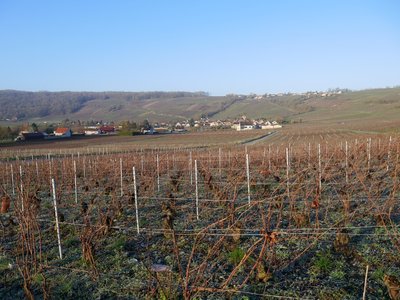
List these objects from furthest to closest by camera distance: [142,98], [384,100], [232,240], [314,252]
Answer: [142,98] → [384,100] → [232,240] → [314,252]

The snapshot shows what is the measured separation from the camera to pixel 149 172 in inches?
542

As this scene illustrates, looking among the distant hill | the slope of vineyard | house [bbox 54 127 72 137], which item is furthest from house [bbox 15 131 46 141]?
the distant hill

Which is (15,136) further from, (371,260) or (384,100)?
(384,100)

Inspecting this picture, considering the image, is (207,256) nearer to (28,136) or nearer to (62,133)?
(28,136)

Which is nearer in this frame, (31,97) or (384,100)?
(384,100)

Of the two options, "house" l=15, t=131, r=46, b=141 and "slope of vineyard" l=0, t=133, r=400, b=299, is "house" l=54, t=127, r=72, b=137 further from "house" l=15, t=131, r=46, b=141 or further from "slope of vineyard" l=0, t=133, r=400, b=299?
"slope of vineyard" l=0, t=133, r=400, b=299

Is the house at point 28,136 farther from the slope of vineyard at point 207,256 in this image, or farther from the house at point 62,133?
the slope of vineyard at point 207,256

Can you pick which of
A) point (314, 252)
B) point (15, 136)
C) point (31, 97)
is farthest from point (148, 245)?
point (31, 97)

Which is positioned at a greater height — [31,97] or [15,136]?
[31,97]

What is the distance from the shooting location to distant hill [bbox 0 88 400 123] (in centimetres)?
9212

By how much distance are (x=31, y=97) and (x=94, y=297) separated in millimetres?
170261

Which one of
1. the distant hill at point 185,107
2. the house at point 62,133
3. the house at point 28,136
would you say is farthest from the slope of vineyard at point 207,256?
the distant hill at point 185,107

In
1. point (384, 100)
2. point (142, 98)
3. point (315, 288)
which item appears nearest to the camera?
point (315, 288)

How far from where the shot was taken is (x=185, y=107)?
13812 centimetres
